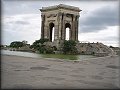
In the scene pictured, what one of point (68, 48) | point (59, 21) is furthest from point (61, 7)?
point (68, 48)

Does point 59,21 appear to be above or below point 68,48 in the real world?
above

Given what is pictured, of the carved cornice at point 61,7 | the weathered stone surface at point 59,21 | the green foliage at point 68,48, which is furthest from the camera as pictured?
the weathered stone surface at point 59,21

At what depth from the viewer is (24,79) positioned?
16203 millimetres

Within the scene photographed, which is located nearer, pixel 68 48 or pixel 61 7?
pixel 68 48

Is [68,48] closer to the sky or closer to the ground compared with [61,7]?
closer to the ground

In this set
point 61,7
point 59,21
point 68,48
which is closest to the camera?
point 68,48

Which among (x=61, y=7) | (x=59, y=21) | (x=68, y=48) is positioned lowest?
(x=68, y=48)

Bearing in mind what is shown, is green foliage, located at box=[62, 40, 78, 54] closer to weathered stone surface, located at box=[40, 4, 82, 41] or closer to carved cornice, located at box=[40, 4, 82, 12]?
weathered stone surface, located at box=[40, 4, 82, 41]

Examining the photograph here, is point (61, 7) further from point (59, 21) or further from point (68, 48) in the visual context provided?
point (68, 48)

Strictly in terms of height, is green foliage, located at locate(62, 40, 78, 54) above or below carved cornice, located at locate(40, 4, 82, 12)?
below

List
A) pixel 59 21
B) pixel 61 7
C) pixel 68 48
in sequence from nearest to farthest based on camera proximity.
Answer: pixel 68 48 → pixel 61 7 → pixel 59 21

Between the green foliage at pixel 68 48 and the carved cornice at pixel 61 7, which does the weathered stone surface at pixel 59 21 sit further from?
the green foliage at pixel 68 48

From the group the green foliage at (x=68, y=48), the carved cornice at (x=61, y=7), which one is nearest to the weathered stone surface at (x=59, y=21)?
the carved cornice at (x=61, y=7)

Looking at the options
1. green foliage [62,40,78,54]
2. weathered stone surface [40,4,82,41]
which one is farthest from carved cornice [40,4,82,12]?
green foliage [62,40,78,54]
